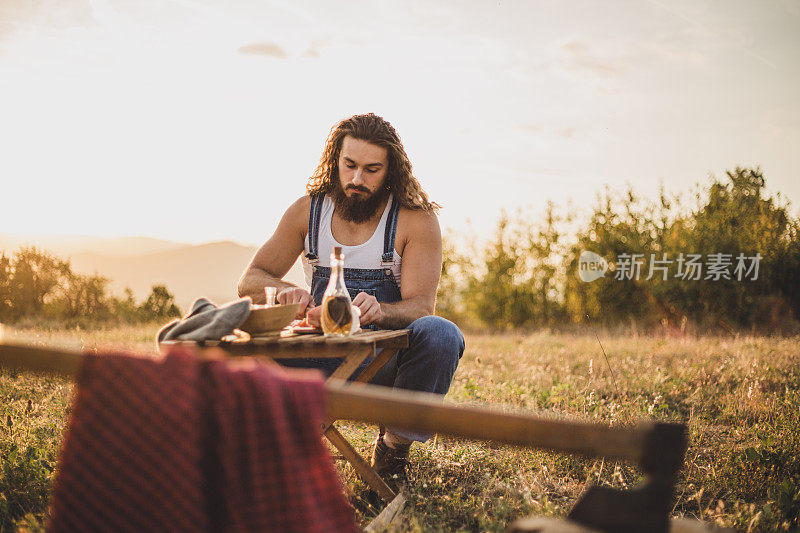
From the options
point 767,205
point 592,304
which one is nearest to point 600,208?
point 592,304

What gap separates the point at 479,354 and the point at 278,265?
13.3 ft

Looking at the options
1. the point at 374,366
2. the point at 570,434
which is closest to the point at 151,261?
the point at 374,366

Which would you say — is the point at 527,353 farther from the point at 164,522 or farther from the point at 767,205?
the point at 767,205

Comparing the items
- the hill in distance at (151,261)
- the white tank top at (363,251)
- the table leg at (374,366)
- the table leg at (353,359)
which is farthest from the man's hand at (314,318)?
the hill in distance at (151,261)

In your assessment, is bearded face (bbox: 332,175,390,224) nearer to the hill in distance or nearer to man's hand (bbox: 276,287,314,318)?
man's hand (bbox: 276,287,314,318)

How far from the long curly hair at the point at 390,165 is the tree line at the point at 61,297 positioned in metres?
8.31

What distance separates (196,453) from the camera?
50.2 inches

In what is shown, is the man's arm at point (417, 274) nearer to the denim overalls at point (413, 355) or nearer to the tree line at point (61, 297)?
the denim overalls at point (413, 355)

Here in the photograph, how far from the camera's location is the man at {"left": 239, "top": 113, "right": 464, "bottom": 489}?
3.16 meters

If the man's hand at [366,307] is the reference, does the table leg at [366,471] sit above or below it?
below

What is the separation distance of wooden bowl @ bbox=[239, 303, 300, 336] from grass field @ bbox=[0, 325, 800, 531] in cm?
51

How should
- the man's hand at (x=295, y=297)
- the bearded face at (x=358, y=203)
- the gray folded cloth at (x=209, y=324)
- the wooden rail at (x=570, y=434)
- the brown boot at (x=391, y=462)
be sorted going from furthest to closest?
the bearded face at (x=358, y=203)
the brown boot at (x=391, y=462)
the man's hand at (x=295, y=297)
the gray folded cloth at (x=209, y=324)
the wooden rail at (x=570, y=434)

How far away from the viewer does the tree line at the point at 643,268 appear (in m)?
11.3
